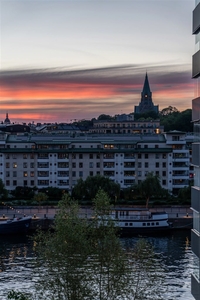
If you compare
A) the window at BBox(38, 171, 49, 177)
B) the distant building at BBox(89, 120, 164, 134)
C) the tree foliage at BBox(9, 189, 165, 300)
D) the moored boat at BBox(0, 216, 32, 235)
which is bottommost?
the moored boat at BBox(0, 216, 32, 235)

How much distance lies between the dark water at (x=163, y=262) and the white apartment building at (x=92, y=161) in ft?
64.3

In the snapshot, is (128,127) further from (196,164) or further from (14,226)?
(196,164)

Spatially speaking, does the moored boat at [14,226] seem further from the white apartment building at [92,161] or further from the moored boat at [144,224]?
the white apartment building at [92,161]

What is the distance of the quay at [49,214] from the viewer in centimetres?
4947

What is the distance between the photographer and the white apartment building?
6619 cm

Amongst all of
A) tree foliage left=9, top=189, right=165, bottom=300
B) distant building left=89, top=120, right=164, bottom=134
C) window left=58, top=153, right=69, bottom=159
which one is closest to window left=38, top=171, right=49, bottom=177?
window left=58, top=153, right=69, bottom=159

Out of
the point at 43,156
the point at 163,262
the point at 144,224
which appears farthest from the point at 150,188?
the point at 163,262

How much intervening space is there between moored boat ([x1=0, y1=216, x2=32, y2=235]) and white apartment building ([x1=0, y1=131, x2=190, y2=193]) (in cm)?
1702

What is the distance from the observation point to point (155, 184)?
57.2m

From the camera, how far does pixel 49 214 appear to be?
52.2 metres

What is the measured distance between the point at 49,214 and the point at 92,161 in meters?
15.6

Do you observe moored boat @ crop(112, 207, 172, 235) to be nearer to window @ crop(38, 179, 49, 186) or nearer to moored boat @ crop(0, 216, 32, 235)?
moored boat @ crop(0, 216, 32, 235)

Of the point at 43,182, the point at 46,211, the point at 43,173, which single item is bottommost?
the point at 46,211

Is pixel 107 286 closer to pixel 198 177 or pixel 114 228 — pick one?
pixel 114 228
